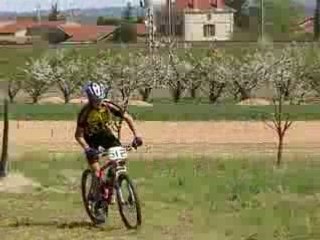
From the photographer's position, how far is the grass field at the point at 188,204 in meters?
9.98

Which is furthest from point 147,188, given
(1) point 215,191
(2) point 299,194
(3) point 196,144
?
(3) point 196,144

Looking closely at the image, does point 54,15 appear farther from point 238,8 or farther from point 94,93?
point 94,93

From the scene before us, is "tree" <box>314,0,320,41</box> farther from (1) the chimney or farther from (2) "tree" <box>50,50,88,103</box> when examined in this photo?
(2) "tree" <box>50,50,88,103</box>

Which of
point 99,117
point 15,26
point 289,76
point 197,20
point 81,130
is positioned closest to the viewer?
point 99,117

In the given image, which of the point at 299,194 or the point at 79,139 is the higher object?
the point at 79,139

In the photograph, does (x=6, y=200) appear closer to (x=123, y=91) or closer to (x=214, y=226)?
(x=214, y=226)

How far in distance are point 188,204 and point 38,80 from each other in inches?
1273

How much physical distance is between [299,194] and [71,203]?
3.07m

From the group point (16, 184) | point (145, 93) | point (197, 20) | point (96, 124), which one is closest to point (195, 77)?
point (145, 93)

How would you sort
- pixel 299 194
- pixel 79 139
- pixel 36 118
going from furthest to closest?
pixel 36 118 → pixel 299 194 → pixel 79 139

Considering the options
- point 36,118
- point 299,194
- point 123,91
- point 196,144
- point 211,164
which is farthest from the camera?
point 123,91

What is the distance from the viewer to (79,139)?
1025 cm

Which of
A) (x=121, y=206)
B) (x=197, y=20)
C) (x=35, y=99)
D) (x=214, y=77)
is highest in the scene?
(x=121, y=206)

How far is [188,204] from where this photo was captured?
A: 40.4 feet
